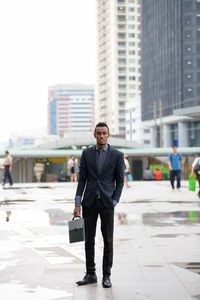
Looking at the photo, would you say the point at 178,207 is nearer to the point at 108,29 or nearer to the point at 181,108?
the point at 181,108

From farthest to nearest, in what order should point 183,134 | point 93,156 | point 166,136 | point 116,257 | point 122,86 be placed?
point 122,86 < point 166,136 < point 183,134 < point 116,257 < point 93,156

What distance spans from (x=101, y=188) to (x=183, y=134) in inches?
3321

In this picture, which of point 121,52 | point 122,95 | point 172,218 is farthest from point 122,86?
point 172,218

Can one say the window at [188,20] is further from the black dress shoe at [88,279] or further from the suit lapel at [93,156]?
the black dress shoe at [88,279]

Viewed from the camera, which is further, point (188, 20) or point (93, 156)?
point (188, 20)

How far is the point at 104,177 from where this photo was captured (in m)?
6.38

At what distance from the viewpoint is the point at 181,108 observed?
89.8 metres

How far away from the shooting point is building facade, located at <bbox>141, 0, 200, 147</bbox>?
88.8 m

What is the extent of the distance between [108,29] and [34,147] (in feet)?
374

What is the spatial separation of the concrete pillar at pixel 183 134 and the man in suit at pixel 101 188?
8347cm

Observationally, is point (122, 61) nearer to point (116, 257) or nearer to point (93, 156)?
point (116, 257)

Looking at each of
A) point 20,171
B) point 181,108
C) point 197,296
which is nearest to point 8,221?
point 197,296

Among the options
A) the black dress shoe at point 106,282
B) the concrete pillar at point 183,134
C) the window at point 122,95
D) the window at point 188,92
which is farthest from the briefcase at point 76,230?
the window at point 122,95

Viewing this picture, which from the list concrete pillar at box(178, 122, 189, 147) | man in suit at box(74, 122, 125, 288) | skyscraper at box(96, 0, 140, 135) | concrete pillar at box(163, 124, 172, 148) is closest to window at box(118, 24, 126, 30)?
skyscraper at box(96, 0, 140, 135)
